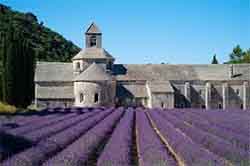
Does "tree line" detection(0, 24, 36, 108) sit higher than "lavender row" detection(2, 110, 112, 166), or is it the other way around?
"tree line" detection(0, 24, 36, 108)

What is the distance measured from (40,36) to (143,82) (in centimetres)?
5655

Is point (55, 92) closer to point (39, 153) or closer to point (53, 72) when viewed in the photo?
point (53, 72)

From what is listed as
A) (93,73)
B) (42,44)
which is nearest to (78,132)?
(93,73)

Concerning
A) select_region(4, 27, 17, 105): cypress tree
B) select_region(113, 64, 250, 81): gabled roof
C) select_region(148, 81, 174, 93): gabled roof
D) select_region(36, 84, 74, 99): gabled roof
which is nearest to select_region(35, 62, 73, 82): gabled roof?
select_region(36, 84, 74, 99): gabled roof

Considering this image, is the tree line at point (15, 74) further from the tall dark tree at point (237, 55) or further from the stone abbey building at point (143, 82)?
the tall dark tree at point (237, 55)

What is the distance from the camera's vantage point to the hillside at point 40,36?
3883 inches

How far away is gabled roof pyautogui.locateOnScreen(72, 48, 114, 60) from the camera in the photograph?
189 feet

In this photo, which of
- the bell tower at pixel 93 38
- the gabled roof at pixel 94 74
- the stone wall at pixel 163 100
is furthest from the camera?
the bell tower at pixel 93 38

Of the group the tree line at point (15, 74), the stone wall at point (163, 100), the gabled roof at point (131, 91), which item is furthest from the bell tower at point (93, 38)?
the tree line at point (15, 74)

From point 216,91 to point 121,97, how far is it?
42.3ft

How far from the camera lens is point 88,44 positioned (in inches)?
2340

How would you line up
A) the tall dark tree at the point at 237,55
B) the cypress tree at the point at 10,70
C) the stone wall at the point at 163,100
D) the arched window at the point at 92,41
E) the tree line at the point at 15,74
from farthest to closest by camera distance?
the tall dark tree at the point at 237,55, the arched window at the point at 92,41, the stone wall at the point at 163,100, the tree line at the point at 15,74, the cypress tree at the point at 10,70

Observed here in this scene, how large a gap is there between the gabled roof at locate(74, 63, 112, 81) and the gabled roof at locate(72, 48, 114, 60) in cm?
321

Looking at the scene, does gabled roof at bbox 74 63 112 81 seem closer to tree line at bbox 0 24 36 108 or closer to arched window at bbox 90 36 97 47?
arched window at bbox 90 36 97 47
